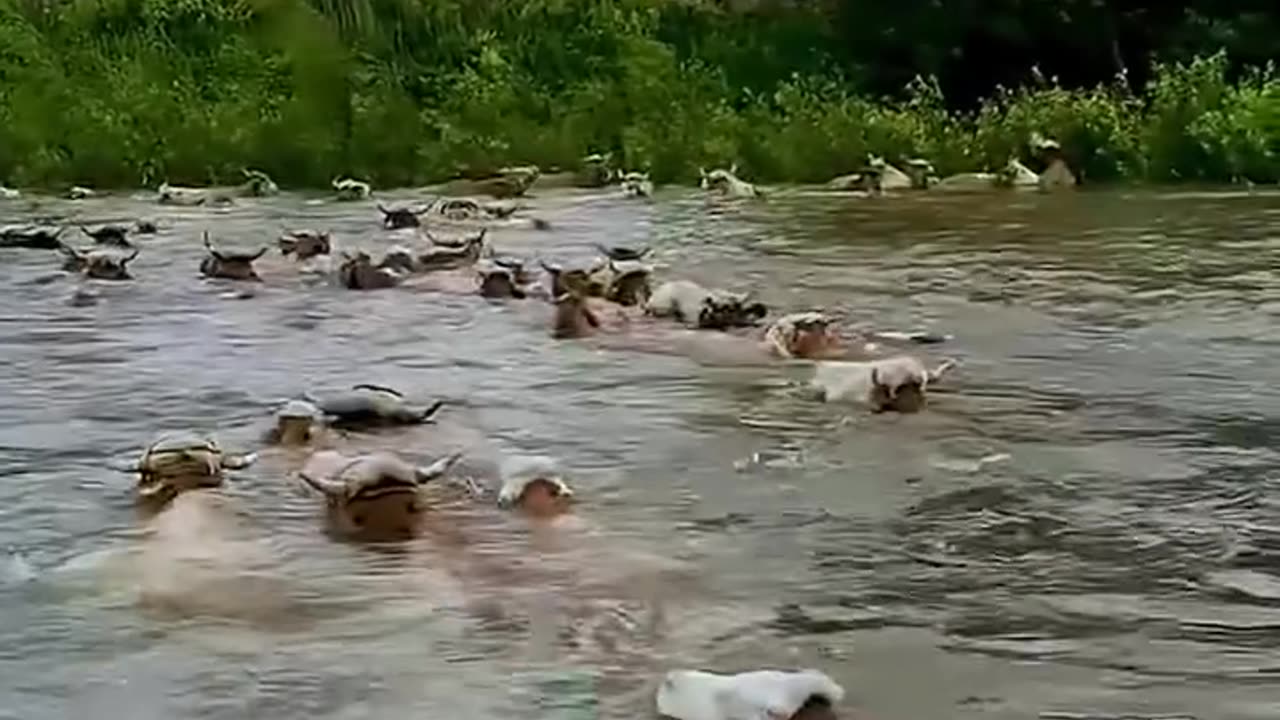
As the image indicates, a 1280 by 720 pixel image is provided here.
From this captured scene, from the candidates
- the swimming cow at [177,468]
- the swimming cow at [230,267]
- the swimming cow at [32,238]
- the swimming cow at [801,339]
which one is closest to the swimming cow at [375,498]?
the swimming cow at [177,468]

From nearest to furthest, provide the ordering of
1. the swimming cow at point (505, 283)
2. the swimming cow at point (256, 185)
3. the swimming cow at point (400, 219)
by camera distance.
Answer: the swimming cow at point (505, 283) < the swimming cow at point (400, 219) < the swimming cow at point (256, 185)

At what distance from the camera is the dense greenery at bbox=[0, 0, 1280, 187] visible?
19.3 m

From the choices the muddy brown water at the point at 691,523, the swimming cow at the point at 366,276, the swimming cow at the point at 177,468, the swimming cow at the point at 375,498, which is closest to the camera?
the muddy brown water at the point at 691,523

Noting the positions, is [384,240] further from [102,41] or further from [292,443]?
[102,41]

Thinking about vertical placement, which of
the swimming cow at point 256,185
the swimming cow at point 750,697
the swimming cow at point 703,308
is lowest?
the swimming cow at point 256,185

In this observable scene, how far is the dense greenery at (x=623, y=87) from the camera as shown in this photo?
19.3 meters

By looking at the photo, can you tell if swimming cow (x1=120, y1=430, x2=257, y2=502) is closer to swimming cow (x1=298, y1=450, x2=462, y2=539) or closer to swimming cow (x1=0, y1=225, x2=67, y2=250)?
swimming cow (x1=298, y1=450, x2=462, y2=539)

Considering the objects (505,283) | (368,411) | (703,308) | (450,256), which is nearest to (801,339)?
(703,308)

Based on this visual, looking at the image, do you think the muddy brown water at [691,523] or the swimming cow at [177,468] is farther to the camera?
the swimming cow at [177,468]

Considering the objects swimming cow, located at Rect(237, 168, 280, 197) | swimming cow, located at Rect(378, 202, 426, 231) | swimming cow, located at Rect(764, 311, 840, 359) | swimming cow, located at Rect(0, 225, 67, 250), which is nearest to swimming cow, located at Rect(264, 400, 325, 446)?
swimming cow, located at Rect(764, 311, 840, 359)

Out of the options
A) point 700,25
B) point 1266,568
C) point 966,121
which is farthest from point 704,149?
point 1266,568

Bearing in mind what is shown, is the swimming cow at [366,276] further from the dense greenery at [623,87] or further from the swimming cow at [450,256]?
the dense greenery at [623,87]

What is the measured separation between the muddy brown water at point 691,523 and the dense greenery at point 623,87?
30.7ft

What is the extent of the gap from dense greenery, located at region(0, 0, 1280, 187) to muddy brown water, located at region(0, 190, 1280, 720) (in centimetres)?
936
